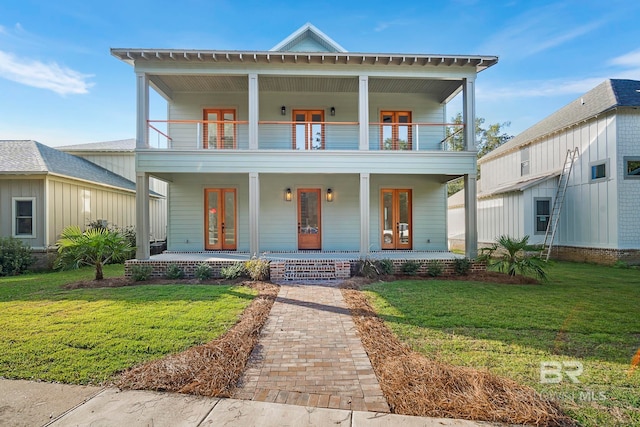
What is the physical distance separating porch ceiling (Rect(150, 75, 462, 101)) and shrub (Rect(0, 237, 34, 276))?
280 inches

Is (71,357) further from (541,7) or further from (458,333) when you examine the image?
(541,7)

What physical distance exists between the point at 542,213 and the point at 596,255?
2.70m

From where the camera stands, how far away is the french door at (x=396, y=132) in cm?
1163

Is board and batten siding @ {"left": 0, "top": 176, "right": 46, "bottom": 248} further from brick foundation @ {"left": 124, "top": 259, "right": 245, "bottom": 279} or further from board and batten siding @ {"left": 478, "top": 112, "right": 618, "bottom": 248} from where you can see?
board and batten siding @ {"left": 478, "top": 112, "right": 618, "bottom": 248}

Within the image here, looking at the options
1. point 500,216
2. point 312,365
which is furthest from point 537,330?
point 500,216

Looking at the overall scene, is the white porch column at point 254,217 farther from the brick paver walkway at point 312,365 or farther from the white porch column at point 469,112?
the white porch column at point 469,112

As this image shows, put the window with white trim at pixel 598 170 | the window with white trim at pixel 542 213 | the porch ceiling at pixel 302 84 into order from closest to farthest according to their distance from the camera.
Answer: the porch ceiling at pixel 302 84
the window with white trim at pixel 598 170
the window with white trim at pixel 542 213

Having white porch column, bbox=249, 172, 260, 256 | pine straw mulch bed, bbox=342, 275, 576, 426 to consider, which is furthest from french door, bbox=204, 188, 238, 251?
pine straw mulch bed, bbox=342, 275, 576, 426

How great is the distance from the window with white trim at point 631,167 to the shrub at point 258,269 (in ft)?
44.9

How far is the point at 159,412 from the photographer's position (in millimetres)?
2701

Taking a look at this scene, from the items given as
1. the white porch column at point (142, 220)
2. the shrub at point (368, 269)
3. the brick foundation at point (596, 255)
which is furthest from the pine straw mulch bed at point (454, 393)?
the brick foundation at point (596, 255)

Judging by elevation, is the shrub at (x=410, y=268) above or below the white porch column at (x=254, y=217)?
below

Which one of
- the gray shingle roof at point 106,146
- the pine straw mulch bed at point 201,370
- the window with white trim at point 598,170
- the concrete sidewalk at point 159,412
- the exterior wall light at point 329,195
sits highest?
the gray shingle roof at point 106,146

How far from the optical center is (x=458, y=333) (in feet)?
14.9
